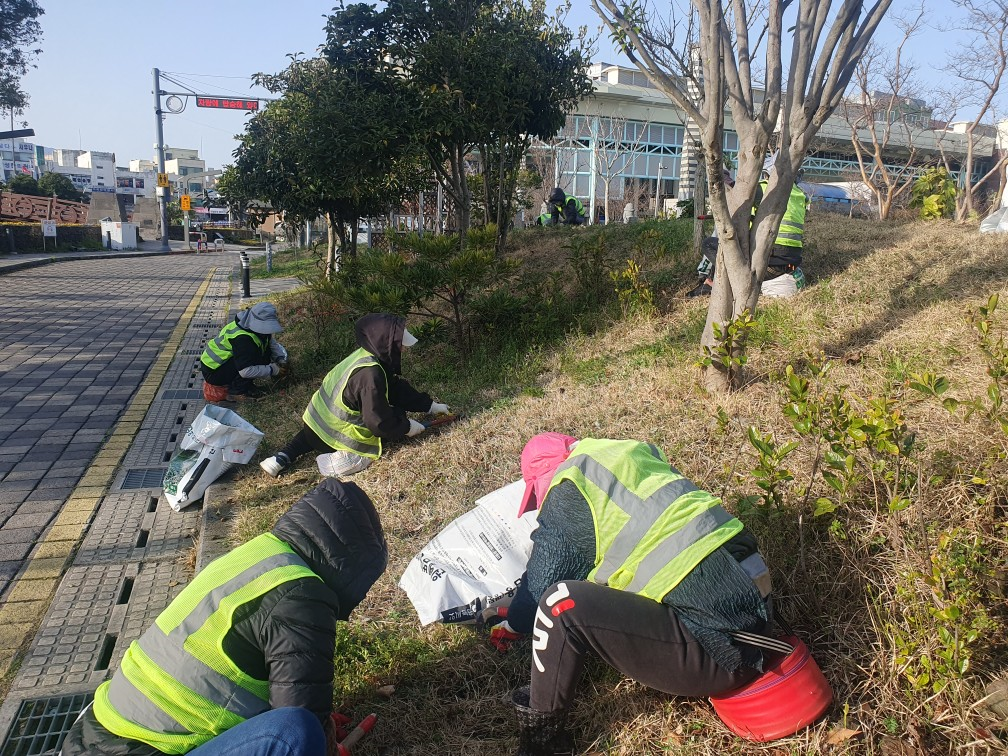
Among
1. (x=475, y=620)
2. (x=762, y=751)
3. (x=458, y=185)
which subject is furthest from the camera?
(x=458, y=185)


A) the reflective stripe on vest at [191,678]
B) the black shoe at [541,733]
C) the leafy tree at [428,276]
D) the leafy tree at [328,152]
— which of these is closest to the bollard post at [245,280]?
the leafy tree at [328,152]

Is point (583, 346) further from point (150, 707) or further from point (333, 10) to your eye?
point (333, 10)

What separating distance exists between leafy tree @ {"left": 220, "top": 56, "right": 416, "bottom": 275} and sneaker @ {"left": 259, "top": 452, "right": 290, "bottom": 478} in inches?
180

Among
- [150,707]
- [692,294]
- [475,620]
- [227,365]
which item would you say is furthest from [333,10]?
[150,707]

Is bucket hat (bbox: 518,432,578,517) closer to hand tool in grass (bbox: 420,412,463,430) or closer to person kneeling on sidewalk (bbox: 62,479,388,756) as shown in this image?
person kneeling on sidewalk (bbox: 62,479,388,756)

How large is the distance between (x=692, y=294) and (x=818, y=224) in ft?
10.2

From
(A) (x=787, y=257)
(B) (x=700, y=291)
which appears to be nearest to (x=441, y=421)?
(B) (x=700, y=291)

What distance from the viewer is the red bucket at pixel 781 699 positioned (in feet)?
6.95

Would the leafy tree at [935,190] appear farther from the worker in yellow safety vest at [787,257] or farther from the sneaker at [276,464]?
the sneaker at [276,464]

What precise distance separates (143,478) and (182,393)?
244 cm

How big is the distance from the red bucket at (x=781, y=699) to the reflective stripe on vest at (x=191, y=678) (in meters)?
1.35

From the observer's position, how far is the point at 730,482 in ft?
10.7

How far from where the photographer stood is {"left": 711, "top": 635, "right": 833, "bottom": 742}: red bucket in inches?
83.4

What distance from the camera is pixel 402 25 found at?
28.3ft
